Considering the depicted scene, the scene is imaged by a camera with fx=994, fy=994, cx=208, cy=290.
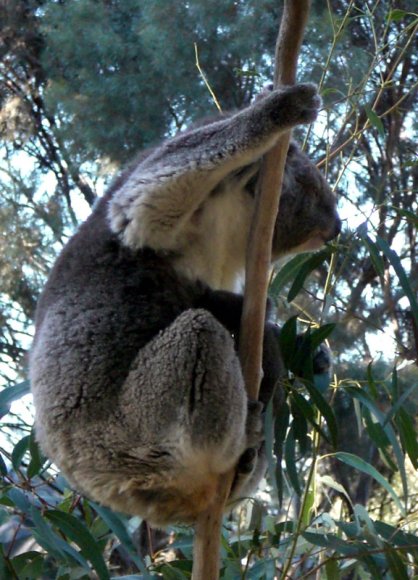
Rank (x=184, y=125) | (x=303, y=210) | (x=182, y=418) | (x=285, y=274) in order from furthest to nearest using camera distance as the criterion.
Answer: (x=184, y=125) < (x=303, y=210) < (x=285, y=274) < (x=182, y=418)

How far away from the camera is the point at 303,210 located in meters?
3.01

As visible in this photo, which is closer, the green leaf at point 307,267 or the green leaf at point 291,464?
the green leaf at point 291,464

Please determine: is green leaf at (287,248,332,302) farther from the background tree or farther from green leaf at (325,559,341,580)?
the background tree

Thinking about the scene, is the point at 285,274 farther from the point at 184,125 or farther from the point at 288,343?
the point at 184,125

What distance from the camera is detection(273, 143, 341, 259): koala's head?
9.80 ft

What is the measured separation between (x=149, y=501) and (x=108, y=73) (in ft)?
12.6

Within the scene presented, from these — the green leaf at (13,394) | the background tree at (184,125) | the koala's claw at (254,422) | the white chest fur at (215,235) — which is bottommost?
the koala's claw at (254,422)

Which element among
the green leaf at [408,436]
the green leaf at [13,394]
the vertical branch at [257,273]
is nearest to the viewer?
the vertical branch at [257,273]

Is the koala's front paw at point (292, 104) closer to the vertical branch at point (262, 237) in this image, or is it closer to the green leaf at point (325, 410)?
the vertical branch at point (262, 237)

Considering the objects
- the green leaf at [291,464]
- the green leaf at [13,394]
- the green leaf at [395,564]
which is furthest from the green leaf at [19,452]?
the green leaf at [395,564]

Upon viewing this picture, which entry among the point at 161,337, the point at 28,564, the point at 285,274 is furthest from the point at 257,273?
the point at 28,564

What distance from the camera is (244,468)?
2529 millimetres

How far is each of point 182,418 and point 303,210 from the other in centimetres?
92

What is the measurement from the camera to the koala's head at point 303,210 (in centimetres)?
299
